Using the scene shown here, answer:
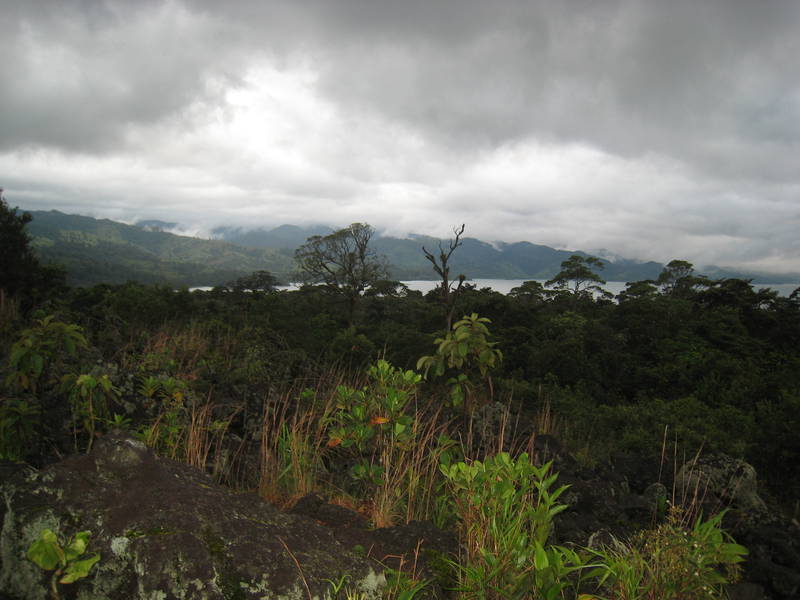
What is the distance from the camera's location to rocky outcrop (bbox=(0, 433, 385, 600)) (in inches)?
54.1

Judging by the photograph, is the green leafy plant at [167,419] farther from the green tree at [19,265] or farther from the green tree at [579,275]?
the green tree at [579,275]

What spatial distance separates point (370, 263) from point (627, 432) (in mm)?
22443

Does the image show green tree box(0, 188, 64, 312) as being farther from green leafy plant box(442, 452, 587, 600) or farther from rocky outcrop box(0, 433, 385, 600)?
green leafy plant box(442, 452, 587, 600)

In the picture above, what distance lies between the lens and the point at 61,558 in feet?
4.10

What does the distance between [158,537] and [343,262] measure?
88.2 feet

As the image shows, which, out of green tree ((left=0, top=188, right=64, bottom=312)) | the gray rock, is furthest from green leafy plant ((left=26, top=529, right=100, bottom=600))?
green tree ((left=0, top=188, right=64, bottom=312))

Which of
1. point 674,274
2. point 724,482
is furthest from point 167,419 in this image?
point 674,274

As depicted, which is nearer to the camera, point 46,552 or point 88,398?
point 46,552

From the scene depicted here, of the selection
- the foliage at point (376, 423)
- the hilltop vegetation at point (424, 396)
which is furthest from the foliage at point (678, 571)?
the foliage at point (376, 423)

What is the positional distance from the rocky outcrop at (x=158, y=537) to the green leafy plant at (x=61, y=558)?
0.22 feet

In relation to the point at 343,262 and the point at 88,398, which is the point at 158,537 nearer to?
the point at 88,398

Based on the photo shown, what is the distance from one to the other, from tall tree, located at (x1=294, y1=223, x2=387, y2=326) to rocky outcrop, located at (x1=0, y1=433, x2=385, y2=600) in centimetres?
2404

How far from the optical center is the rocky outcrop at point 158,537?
137 cm

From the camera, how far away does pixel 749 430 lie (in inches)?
258
